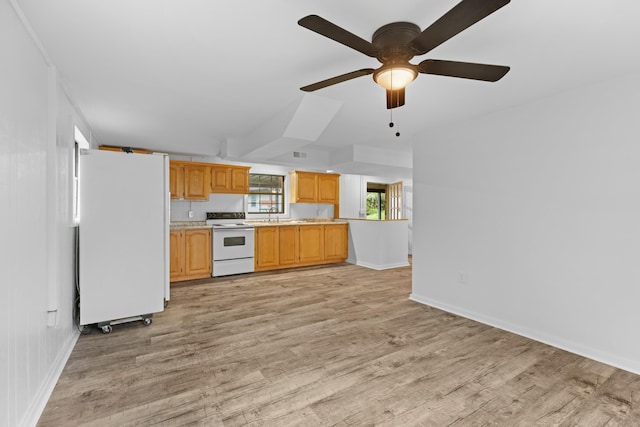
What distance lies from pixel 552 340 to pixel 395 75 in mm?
2783

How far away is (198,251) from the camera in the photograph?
17.2ft

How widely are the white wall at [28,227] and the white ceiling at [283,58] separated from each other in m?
0.30

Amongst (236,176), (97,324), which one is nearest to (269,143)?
(236,176)

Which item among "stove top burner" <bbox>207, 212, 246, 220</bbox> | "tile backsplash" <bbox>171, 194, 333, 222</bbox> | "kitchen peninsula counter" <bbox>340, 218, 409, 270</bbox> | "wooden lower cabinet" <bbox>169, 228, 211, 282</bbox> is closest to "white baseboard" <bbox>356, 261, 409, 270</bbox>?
"kitchen peninsula counter" <bbox>340, 218, 409, 270</bbox>

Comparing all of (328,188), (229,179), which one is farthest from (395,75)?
(328,188)

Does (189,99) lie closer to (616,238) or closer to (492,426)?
(492,426)

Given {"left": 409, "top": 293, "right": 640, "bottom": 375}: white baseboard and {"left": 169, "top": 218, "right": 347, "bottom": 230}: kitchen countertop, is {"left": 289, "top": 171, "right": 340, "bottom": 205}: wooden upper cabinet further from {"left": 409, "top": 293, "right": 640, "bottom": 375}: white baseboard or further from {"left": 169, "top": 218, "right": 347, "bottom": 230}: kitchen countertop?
{"left": 409, "top": 293, "right": 640, "bottom": 375}: white baseboard

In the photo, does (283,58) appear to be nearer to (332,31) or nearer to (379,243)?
(332,31)

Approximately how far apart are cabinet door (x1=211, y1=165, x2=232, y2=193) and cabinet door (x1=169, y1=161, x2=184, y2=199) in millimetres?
541

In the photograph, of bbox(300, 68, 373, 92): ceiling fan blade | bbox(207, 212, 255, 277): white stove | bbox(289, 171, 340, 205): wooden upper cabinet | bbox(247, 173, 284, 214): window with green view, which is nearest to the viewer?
bbox(300, 68, 373, 92): ceiling fan blade

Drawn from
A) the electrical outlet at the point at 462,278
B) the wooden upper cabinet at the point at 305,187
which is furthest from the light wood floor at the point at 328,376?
the wooden upper cabinet at the point at 305,187

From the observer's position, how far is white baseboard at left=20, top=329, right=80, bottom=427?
1717 mm

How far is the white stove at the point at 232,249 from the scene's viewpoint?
536cm

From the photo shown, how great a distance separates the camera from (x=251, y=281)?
511 centimetres
